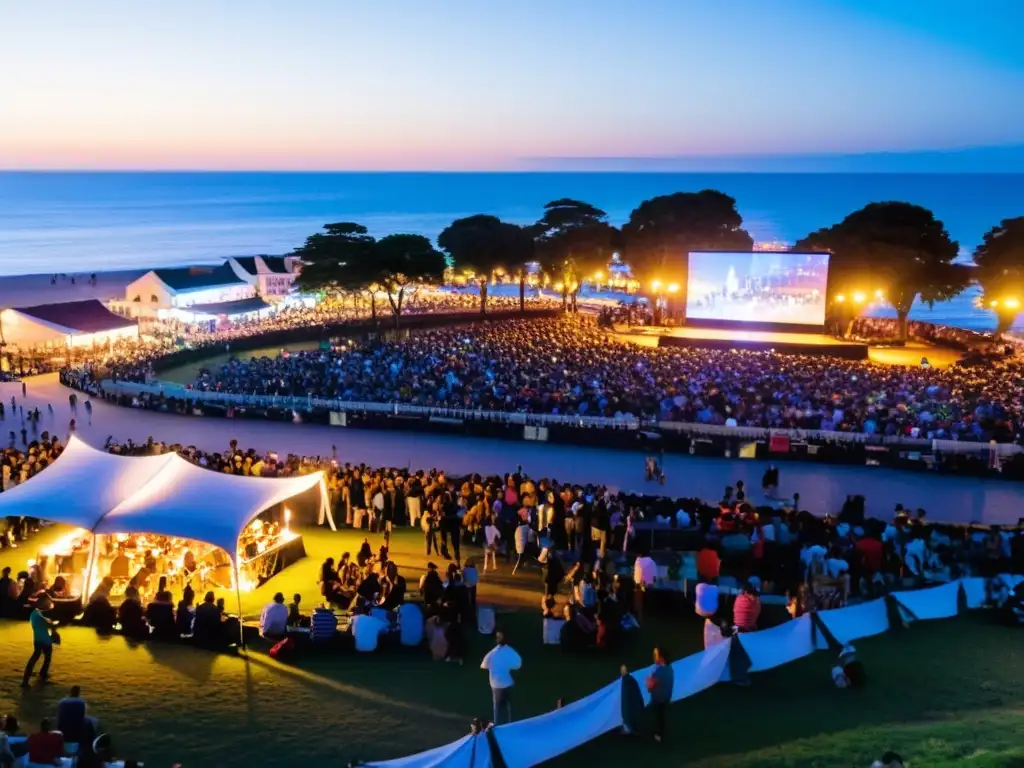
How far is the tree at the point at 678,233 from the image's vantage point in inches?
1929

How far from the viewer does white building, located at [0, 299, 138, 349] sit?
38281 mm

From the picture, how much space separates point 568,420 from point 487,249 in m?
32.9

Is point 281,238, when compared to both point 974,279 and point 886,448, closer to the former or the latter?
point 974,279

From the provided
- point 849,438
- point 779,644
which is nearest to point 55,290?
point 849,438

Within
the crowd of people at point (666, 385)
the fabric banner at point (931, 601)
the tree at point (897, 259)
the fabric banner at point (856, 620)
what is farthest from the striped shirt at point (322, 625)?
Result: the tree at point (897, 259)

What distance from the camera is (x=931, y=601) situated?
10789mm

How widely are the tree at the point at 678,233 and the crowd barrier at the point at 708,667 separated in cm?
3860

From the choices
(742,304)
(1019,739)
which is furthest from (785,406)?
(742,304)

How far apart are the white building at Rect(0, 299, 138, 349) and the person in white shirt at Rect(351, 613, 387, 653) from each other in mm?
32915

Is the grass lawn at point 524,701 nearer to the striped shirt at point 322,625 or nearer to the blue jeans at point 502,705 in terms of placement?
the striped shirt at point 322,625

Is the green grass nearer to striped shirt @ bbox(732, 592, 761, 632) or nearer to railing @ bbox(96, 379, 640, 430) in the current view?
railing @ bbox(96, 379, 640, 430)

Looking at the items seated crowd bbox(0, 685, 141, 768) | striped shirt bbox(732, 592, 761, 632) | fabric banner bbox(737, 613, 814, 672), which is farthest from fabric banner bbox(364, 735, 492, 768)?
striped shirt bbox(732, 592, 761, 632)

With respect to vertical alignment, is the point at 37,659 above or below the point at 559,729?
below

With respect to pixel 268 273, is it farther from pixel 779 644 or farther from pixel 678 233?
pixel 779 644
